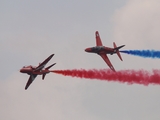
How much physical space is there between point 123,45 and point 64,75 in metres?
17.0

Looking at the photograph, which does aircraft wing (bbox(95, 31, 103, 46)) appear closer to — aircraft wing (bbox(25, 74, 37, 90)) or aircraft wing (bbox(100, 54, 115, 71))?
aircraft wing (bbox(100, 54, 115, 71))

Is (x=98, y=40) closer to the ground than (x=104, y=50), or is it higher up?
higher up

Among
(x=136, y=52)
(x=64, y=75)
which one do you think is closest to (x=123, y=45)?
(x=136, y=52)

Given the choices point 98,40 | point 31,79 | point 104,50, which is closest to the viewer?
point 31,79

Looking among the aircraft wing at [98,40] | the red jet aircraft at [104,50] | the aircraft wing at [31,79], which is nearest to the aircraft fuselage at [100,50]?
the red jet aircraft at [104,50]

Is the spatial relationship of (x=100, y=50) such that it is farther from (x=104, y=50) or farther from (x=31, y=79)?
(x=31, y=79)

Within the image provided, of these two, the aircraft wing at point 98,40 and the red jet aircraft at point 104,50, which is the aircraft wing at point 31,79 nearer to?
the red jet aircraft at point 104,50

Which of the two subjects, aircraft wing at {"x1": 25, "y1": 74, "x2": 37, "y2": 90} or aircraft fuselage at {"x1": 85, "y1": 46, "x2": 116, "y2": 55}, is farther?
aircraft fuselage at {"x1": 85, "y1": 46, "x2": 116, "y2": 55}

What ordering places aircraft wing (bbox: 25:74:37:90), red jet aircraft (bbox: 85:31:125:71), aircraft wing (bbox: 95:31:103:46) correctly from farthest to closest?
aircraft wing (bbox: 95:31:103:46), red jet aircraft (bbox: 85:31:125:71), aircraft wing (bbox: 25:74:37:90)

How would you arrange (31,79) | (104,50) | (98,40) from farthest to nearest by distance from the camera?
(98,40) → (104,50) → (31,79)

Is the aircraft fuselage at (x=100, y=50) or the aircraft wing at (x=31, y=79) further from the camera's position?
the aircraft fuselage at (x=100, y=50)

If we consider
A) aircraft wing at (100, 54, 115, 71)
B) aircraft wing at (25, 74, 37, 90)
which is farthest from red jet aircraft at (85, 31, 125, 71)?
aircraft wing at (25, 74, 37, 90)

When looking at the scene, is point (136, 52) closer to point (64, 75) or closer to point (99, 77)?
point (99, 77)

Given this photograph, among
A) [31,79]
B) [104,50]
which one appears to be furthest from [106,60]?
[31,79]
